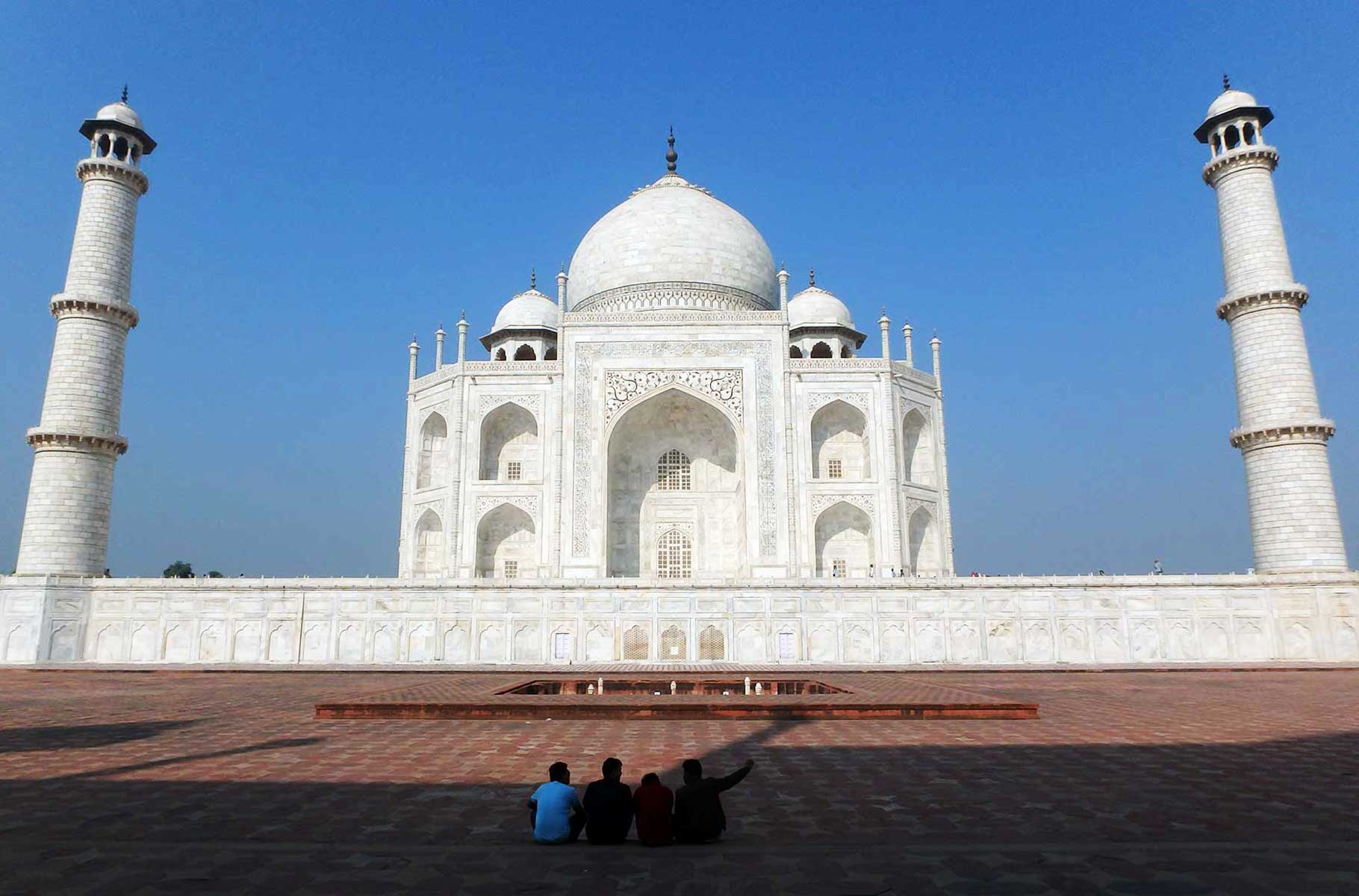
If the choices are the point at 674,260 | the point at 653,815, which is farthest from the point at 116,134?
the point at 653,815

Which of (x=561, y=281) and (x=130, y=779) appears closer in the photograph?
(x=130, y=779)

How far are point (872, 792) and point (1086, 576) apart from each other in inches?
543

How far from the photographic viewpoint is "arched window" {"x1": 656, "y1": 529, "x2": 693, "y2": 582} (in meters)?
23.9

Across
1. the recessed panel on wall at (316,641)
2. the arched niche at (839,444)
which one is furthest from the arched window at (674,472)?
the recessed panel on wall at (316,641)

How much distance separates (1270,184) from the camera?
63.4 feet

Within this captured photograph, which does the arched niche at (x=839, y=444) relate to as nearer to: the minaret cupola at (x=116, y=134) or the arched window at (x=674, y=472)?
the arched window at (x=674, y=472)

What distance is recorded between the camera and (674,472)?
24.8 meters

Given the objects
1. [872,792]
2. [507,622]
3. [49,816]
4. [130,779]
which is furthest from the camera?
[507,622]

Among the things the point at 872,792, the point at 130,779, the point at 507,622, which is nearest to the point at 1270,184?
the point at 507,622

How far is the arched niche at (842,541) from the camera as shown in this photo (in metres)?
23.4

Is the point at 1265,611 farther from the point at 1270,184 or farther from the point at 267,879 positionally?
the point at 267,879

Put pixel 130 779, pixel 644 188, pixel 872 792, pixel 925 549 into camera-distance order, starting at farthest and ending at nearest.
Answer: pixel 644 188 → pixel 925 549 → pixel 130 779 → pixel 872 792

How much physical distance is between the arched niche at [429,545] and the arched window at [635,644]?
9130 mm

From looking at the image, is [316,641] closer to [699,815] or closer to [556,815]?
[556,815]
